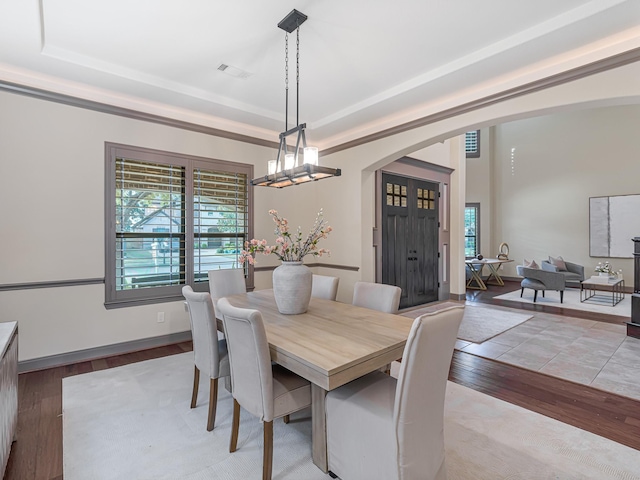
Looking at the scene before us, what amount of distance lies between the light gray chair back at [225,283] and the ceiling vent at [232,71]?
6.80ft

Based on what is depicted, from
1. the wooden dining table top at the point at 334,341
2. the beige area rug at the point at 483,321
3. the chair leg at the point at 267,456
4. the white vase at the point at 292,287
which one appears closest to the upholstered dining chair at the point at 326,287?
the wooden dining table top at the point at 334,341

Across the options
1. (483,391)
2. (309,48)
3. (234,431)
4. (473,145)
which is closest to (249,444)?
(234,431)

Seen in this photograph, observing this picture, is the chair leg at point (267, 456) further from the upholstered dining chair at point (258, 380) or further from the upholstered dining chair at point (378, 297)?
the upholstered dining chair at point (378, 297)

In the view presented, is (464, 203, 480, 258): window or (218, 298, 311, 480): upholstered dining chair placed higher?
(464, 203, 480, 258): window

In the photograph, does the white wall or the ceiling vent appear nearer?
the ceiling vent

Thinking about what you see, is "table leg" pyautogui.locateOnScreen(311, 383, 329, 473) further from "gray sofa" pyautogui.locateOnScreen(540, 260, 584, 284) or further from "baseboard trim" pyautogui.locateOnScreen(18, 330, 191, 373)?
"gray sofa" pyautogui.locateOnScreen(540, 260, 584, 284)

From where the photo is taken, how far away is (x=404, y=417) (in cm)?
141

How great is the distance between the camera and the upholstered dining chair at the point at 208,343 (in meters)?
2.19

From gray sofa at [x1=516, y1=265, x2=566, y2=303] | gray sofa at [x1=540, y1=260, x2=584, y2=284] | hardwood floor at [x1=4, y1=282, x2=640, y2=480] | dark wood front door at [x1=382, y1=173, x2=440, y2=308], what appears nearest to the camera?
hardwood floor at [x1=4, y1=282, x2=640, y2=480]

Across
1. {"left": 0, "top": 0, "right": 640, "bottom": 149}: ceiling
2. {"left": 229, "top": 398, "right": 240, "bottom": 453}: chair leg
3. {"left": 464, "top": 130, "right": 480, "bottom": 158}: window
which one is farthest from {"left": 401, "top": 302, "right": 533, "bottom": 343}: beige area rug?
{"left": 464, "top": 130, "right": 480, "bottom": 158}: window

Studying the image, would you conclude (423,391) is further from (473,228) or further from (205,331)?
(473,228)

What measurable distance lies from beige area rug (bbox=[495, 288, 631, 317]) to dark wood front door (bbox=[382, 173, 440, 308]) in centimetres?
201

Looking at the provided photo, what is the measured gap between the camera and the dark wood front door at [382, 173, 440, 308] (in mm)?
5492

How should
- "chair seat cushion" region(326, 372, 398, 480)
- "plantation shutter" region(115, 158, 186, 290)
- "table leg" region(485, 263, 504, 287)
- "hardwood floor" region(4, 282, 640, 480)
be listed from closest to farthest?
"chair seat cushion" region(326, 372, 398, 480) < "hardwood floor" region(4, 282, 640, 480) < "plantation shutter" region(115, 158, 186, 290) < "table leg" region(485, 263, 504, 287)
